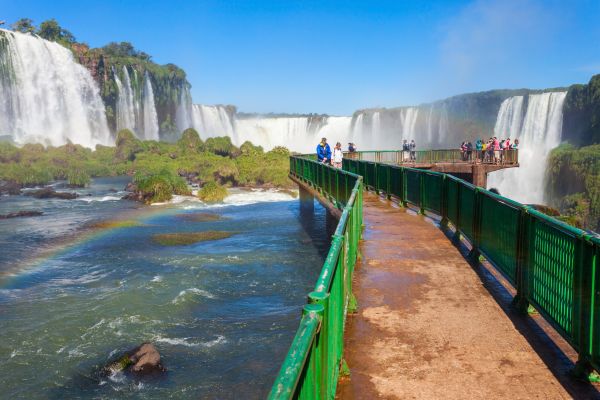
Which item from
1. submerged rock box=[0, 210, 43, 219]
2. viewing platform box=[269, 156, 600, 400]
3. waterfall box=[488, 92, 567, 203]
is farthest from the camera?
waterfall box=[488, 92, 567, 203]

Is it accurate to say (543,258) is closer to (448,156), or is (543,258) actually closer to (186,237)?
(186,237)

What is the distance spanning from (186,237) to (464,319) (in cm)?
1772

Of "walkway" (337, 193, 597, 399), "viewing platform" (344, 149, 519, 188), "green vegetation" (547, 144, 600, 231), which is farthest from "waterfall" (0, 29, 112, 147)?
"walkway" (337, 193, 597, 399)

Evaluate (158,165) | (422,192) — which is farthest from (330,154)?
(158,165)

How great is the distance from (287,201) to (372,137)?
47.7 m

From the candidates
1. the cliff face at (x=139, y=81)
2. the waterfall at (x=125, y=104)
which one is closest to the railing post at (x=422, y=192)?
the cliff face at (x=139, y=81)

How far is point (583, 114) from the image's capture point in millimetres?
57469

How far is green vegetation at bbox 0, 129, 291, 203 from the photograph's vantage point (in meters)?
36.8

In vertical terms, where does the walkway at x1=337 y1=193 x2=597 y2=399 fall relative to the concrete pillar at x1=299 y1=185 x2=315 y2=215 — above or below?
above

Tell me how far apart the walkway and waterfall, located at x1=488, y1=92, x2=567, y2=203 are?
5448 centimetres

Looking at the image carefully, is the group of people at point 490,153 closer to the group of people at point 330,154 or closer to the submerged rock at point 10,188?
the group of people at point 330,154

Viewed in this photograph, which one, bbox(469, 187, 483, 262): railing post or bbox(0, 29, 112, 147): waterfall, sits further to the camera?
bbox(0, 29, 112, 147): waterfall

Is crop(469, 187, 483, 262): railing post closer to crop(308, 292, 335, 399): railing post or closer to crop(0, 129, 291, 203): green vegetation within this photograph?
crop(308, 292, 335, 399): railing post

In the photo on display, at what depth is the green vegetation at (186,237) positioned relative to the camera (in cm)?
2130
